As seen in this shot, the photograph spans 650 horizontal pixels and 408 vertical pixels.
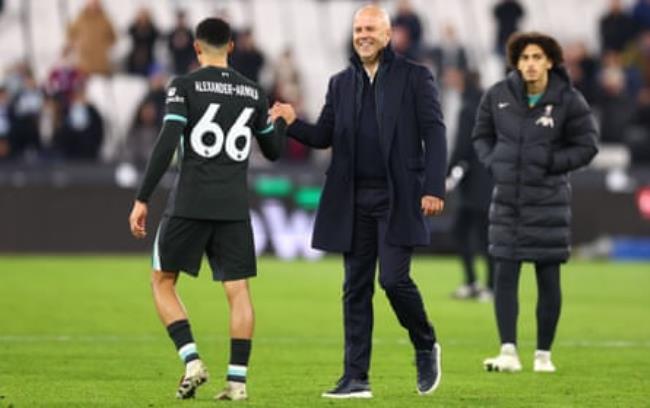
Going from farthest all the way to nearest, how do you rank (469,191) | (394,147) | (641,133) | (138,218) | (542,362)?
1. (641,133)
2. (469,191)
3. (542,362)
4. (394,147)
5. (138,218)

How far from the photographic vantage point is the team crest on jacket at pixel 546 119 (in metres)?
12.9

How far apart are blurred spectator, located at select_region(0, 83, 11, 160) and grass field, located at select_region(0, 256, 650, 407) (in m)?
3.37

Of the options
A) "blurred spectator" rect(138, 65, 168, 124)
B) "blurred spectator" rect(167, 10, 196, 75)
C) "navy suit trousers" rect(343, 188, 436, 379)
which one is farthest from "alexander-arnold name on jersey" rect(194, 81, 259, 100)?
"blurred spectator" rect(167, 10, 196, 75)

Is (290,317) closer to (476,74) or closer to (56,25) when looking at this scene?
(476,74)

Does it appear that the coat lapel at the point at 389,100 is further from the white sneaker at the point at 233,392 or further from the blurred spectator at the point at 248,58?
the blurred spectator at the point at 248,58

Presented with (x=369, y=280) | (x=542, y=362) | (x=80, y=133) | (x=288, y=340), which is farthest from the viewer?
(x=80, y=133)

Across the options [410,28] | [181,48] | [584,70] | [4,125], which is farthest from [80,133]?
[584,70]

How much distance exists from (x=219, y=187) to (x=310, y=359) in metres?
3.20

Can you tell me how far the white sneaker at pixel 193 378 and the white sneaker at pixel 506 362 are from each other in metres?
2.90

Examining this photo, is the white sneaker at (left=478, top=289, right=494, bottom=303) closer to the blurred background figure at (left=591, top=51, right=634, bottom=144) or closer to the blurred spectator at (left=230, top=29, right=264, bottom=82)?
the blurred spectator at (left=230, top=29, right=264, bottom=82)

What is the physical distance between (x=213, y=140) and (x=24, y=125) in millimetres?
17352

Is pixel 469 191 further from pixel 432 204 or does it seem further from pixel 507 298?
pixel 432 204

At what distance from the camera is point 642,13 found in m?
32.6

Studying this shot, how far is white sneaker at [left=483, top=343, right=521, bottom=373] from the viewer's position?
12.6 metres
